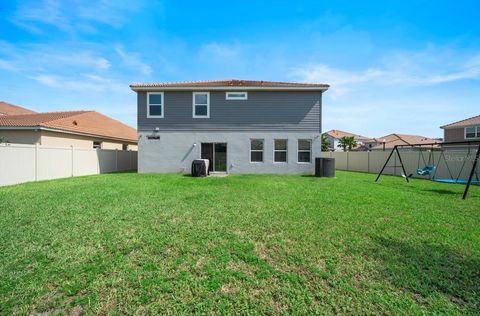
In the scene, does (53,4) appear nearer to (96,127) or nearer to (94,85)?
(94,85)

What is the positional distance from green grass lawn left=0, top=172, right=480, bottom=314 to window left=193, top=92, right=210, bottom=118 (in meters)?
8.90

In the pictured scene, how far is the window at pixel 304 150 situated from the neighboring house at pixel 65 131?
575 inches

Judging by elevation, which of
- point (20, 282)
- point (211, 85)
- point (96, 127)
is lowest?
point (20, 282)

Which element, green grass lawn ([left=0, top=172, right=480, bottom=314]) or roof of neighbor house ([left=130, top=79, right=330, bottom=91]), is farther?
roof of neighbor house ([left=130, top=79, right=330, bottom=91])

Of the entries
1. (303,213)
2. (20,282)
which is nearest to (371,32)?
(303,213)

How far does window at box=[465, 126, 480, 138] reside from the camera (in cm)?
2314

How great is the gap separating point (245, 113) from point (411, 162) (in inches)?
452

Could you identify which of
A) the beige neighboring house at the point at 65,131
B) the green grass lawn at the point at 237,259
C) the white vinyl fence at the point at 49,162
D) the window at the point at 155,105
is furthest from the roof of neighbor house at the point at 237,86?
the green grass lawn at the point at 237,259

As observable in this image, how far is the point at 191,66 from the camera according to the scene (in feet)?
46.3

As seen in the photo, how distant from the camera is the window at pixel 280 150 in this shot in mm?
13938

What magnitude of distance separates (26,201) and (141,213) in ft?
13.0

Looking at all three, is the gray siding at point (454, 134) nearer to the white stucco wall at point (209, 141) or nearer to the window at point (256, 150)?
the white stucco wall at point (209, 141)

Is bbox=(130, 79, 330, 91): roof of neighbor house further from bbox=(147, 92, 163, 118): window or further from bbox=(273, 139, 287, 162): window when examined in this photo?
bbox=(273, 139, 287, 162): window

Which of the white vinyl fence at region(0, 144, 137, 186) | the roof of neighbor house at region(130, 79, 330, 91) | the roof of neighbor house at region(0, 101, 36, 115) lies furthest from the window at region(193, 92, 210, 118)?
the roof of neighbor house at region(0, 101, 36, 115)
